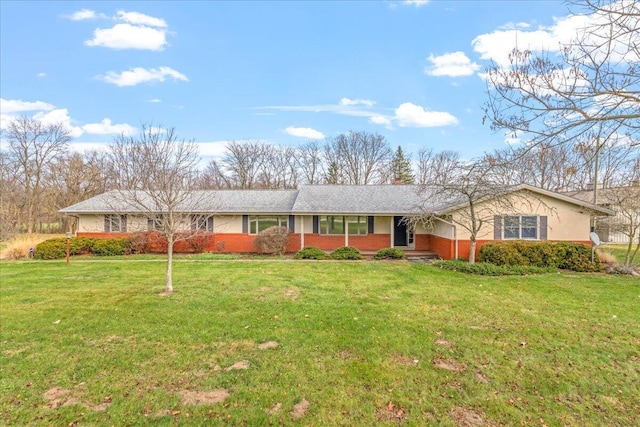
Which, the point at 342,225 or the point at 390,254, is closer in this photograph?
the point at 390,254

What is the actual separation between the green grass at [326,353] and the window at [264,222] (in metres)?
8.98

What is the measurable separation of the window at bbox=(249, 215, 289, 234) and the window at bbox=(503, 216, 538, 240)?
11.2 m

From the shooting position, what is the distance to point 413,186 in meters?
20.5

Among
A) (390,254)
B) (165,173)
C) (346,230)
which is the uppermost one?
(165,173)

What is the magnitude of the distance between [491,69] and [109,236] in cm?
2021

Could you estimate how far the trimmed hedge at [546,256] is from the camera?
38.8 ft

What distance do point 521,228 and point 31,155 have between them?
42039 mm

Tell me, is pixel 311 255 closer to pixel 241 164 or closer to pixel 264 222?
pixel 264 222

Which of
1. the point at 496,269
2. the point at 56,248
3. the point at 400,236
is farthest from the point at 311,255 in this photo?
the point at 56,248

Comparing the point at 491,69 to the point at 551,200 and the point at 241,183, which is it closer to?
the point at 551,200

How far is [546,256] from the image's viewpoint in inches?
474

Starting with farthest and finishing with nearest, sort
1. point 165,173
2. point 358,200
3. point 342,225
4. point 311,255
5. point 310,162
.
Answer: point 310,162 → point 358,200 → point 342,225 → point 311,255 → point 165,173

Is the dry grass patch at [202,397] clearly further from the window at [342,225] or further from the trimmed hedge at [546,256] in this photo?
the window at [342,225]

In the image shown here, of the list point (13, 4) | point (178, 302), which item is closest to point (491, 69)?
point (178, 302)
